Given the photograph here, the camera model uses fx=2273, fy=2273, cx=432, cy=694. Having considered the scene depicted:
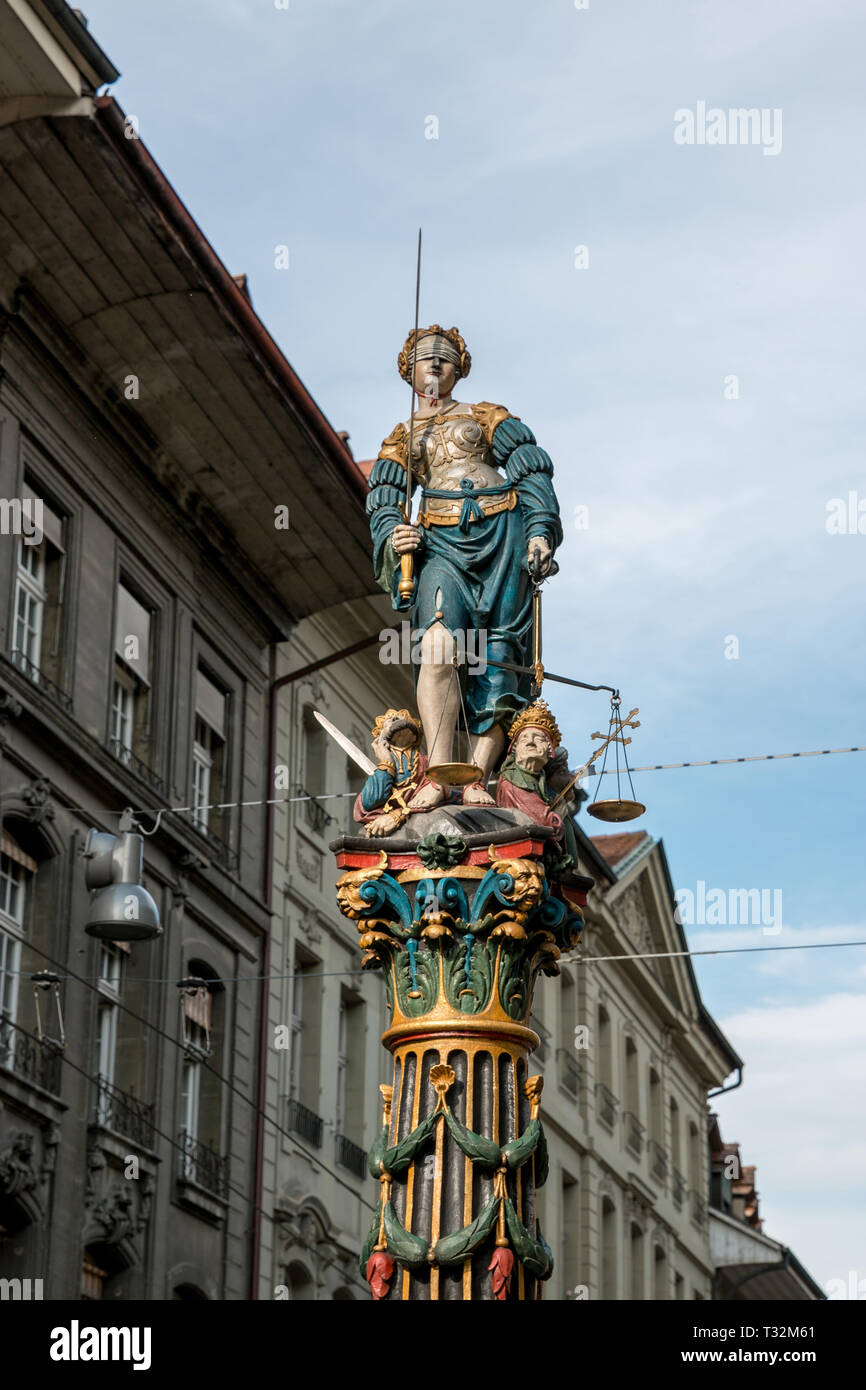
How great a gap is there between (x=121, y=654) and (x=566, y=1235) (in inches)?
656

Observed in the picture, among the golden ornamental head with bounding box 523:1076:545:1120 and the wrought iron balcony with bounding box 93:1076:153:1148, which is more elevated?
the wrought iron balcony with bounding box 93:1076:153:1148

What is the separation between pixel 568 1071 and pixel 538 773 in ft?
93.2

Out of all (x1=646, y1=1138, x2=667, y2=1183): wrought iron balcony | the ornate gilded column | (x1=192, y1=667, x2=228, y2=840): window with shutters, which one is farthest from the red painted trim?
(x1=646, y1=1138, x2=667, y2=1183): wrought iron balcony

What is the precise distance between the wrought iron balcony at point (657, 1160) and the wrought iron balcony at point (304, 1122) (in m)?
16.7

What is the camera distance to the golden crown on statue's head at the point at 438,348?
10609 mm

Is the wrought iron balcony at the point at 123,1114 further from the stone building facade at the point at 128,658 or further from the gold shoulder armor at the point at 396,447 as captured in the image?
the gold shoulder armor at the point at 396,447

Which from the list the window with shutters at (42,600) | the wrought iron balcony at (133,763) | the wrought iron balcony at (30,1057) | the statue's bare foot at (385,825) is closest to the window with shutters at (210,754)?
the wrought iron balcony at (133,763)

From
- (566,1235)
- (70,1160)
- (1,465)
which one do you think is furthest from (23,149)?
(566,1235)

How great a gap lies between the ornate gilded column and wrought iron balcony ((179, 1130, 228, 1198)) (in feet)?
48.4

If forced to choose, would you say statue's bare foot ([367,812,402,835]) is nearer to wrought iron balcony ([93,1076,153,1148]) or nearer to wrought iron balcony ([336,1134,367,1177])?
wrought iron balcony ([93,1076,153,1148])

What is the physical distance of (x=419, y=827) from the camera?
29.8 feet

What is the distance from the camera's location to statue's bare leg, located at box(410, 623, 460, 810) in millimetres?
9500

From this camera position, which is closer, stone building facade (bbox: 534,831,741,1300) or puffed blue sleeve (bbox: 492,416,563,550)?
puffed blue sleeve (bbox: 492,416,563,550)

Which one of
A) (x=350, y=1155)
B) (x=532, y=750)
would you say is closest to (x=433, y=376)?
(x=532, y=750)
